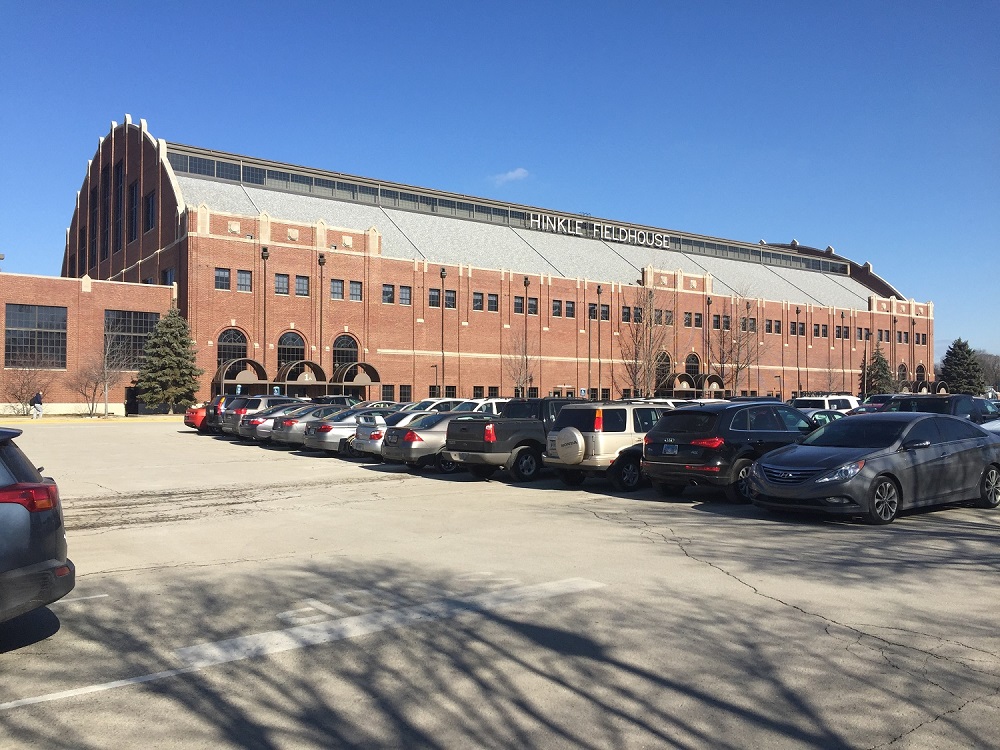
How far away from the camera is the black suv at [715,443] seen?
13141 millimetres

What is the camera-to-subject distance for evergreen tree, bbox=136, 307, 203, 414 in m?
49.2

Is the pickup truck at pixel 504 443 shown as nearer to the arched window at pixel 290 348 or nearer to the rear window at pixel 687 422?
the rear window at pixel 687 422

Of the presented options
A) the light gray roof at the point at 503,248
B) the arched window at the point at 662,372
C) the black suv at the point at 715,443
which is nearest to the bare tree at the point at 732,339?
the light gray roof at the point at 503,248

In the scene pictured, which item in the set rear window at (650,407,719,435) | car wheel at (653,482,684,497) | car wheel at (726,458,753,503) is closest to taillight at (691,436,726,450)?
rear window at (650,407,719,435)

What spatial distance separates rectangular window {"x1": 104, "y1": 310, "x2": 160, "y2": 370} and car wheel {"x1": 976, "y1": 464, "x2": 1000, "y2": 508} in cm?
5034

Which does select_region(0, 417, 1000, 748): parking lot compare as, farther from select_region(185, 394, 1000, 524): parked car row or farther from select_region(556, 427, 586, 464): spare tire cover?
select_region(556, 427, 586, 464): spare tire cover

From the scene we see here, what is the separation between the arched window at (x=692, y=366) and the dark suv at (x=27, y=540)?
69881 millimetres

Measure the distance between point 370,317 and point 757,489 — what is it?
47615mm

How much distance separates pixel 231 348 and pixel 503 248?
1012 inches

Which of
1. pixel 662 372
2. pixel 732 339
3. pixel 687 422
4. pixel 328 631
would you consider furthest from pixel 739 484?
pixel 732 339

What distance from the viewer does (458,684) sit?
16.7 ft

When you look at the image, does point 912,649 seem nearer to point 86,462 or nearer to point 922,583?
point 922,583

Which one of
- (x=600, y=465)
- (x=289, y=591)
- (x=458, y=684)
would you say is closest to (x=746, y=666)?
(x=458, y=684)

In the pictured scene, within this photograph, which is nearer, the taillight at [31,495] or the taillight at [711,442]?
the taillight at [31,495]
